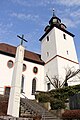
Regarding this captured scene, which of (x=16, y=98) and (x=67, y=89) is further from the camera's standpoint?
(x=67, y=89)

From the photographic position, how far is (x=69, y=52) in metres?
31.6

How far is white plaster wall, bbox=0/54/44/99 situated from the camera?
79.3ft

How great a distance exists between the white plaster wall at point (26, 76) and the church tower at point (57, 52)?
1142 millimetres

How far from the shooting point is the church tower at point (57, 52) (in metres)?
27.9

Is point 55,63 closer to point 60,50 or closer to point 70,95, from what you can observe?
point 60,50

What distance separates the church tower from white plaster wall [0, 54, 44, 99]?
1.14 m

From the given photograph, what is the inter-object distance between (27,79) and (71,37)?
51.4 feet

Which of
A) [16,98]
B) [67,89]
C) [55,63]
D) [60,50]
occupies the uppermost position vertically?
[60,50]

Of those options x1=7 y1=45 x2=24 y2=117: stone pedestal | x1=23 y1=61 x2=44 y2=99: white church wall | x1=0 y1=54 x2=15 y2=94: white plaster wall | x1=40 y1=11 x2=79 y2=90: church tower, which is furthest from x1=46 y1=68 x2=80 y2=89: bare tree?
x1=7 y1=45 x2=24 y2=117: stone pedestal

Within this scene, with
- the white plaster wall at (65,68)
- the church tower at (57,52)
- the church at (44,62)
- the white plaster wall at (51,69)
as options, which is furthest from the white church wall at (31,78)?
the white plaster wall at (65,68)

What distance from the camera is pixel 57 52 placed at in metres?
28.9

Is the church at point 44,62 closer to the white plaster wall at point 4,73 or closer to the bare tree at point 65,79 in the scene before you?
the white plaster wall at point 4,73

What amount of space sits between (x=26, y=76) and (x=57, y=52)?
772 cm

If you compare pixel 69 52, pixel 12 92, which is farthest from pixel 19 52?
pixel 69 52
